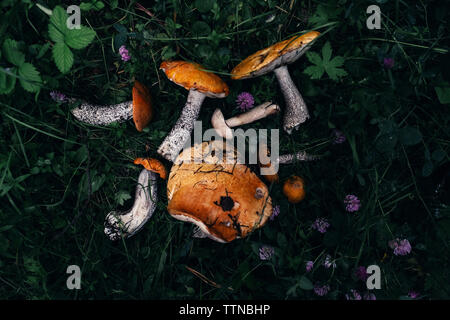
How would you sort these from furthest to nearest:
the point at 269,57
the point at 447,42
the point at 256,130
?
1. the point at 256,130
2. the point at 447,42
3. the point at 269,57

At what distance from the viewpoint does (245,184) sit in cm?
226

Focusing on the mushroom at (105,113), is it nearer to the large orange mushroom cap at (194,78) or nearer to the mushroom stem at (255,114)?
the large orange mushroom cap at (194,78)

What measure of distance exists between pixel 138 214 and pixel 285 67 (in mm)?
1826

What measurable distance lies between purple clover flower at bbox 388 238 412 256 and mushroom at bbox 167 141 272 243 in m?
1.14

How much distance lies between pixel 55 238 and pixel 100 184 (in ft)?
2.02

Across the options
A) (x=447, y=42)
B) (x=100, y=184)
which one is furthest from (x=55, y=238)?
(x=447, y=42)

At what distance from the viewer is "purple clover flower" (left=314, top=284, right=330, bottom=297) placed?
7.79ft

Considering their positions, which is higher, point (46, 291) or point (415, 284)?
point (46, 291)

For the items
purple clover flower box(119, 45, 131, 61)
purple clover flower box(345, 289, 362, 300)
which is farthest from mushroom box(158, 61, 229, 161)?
purple clover flower box(345, 289, 362, 300)

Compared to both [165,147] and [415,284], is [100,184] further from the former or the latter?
[415,284]

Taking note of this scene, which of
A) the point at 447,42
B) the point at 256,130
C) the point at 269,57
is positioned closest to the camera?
the point at 269,57

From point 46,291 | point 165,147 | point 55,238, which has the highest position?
point 165,147

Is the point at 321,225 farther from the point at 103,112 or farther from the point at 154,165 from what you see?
the point at 103,112

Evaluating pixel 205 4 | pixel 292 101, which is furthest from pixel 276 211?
pixel 205 4
